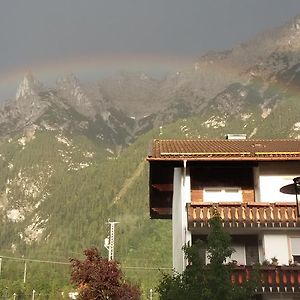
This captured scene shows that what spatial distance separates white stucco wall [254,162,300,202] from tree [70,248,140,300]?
7.83 meters

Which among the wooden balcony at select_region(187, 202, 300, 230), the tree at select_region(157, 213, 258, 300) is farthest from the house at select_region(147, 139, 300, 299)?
the tree at select_region(157, 213, 258, 300)

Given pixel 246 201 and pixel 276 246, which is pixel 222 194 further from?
pixel 276 246

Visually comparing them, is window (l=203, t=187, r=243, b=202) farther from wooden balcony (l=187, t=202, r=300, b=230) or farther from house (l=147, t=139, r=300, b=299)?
wooden balcony (l=187, t=202, r=300, b=230)

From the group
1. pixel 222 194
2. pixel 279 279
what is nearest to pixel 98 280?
pixel 279 279

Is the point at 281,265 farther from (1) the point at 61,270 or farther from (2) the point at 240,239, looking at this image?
(1) the point at 61,270

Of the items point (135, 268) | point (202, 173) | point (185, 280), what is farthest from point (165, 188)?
point (135, 268)

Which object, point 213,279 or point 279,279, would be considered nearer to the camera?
point 213,279

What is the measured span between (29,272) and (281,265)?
12084 centimetres

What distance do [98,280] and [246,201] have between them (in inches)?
329

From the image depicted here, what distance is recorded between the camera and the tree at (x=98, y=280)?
21766 millimetres

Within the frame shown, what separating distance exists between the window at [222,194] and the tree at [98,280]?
20.1 ft

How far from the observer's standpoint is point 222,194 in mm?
25906

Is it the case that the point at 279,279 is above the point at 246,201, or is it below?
below

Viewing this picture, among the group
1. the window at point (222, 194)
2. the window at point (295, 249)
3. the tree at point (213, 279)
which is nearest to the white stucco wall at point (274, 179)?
the window at point (222, 194)
